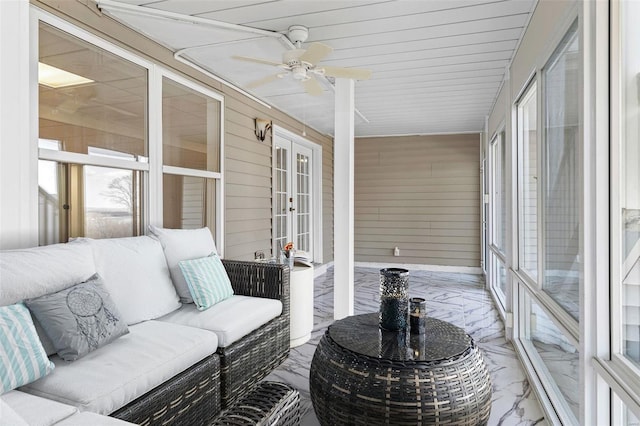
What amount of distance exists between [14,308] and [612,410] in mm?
2424

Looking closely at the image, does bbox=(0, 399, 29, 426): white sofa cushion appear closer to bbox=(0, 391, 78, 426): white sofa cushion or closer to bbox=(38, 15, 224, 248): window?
bbox=(0, 391, 78, 426): white sofa cushion

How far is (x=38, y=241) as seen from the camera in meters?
2.10

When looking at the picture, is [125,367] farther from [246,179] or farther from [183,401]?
[246,179]

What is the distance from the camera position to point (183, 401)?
5.90ft

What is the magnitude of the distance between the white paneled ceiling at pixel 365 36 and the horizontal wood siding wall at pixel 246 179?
0.27 metres

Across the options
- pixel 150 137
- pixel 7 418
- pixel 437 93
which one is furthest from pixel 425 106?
pixel 7 418

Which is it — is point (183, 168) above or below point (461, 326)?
above

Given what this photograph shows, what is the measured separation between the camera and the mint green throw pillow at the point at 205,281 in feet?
8.11

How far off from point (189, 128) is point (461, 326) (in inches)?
125

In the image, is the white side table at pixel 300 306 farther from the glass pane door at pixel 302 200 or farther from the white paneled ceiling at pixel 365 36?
the glass pane door at pixel 302 200

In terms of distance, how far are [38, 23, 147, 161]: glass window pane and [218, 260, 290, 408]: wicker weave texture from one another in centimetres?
121

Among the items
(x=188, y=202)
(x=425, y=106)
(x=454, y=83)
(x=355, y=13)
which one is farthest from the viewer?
(x=425, y=106)

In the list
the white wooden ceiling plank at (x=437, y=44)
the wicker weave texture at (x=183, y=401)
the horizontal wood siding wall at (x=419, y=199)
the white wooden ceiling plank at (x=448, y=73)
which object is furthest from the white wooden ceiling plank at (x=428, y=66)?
the horizontal wood siding wall at (x=419, y=199)

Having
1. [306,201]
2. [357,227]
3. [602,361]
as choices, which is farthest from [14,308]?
[357,227]
